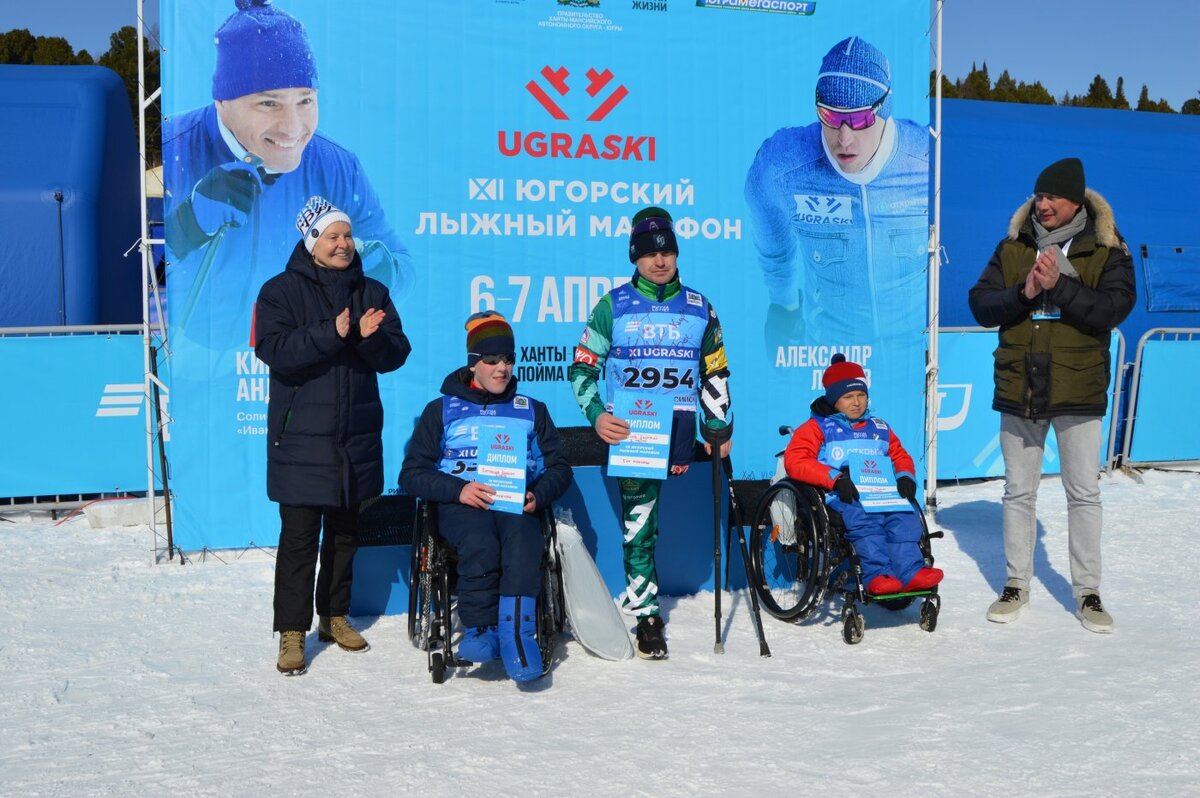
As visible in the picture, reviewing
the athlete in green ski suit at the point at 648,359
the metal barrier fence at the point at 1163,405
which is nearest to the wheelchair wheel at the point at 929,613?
the athlete in green ski suit at the point at 648,359

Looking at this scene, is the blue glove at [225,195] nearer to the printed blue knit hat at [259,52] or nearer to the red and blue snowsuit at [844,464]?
the printed blue knit hat at [259,52]

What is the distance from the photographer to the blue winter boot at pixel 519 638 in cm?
362

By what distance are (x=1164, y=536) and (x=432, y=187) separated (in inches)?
190

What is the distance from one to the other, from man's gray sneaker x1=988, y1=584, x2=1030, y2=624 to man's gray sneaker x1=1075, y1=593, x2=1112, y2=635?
228 mm

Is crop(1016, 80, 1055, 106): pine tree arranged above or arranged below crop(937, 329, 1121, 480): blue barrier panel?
above

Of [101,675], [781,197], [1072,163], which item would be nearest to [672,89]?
[781,197]

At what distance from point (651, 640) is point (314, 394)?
161cm

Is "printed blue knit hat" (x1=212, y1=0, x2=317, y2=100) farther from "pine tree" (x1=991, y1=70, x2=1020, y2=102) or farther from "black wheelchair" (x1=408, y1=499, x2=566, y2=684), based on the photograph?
"pine tree" (x1=991, y1=70, x2=1020, y2=102)

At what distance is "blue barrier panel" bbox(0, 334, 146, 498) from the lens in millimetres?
6930

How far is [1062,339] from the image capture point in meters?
4.34

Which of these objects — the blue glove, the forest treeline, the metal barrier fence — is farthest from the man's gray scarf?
the forest treeline

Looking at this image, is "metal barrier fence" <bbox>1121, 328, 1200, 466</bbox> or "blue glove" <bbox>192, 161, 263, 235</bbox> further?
"metal barrier fence" <bbox>1121, 328, 1200, 466</bbox>

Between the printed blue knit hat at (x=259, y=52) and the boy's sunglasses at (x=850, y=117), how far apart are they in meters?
3.10

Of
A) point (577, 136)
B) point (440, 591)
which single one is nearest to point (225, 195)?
point (577, 136)
